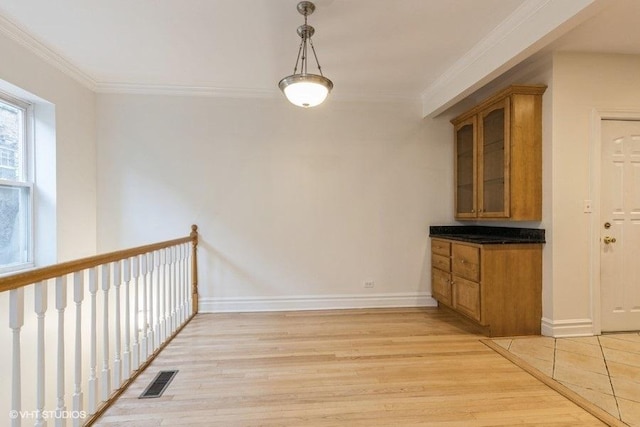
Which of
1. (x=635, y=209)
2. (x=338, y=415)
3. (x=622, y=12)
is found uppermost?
(x=622, y=12)

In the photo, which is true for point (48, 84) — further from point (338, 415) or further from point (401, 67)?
point (338, 415)

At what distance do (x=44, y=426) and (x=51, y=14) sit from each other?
2.70 metres

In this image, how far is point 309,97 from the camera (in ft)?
7.80

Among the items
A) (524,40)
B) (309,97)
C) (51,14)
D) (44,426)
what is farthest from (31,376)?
(524,40)

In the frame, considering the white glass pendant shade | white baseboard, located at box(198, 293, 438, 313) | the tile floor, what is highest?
the white glass pendant shade

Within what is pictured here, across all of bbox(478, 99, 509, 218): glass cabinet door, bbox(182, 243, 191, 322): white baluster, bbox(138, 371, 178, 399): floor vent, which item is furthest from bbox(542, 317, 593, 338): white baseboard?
bbox(182, 243, 191, 322): white baluster

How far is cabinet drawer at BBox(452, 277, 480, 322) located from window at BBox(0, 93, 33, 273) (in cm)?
410

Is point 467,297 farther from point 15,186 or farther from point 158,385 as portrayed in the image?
point 15,186

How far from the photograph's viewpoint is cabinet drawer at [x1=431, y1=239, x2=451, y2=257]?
3.45m

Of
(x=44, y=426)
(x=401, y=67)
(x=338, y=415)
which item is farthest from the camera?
(x=401, y=67)

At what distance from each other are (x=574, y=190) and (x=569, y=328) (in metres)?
1.22

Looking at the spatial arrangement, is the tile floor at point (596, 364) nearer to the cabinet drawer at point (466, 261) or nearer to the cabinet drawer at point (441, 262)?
the cabinet drawer at point (466, 261)

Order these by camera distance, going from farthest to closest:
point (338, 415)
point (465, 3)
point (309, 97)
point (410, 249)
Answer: point (410, 249)
point (309, 97)
point (465, 3)
point (338, 415)

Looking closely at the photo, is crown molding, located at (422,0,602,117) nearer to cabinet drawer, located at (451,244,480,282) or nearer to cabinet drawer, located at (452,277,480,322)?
cabinet drawer, located at (451,244,480,282)
